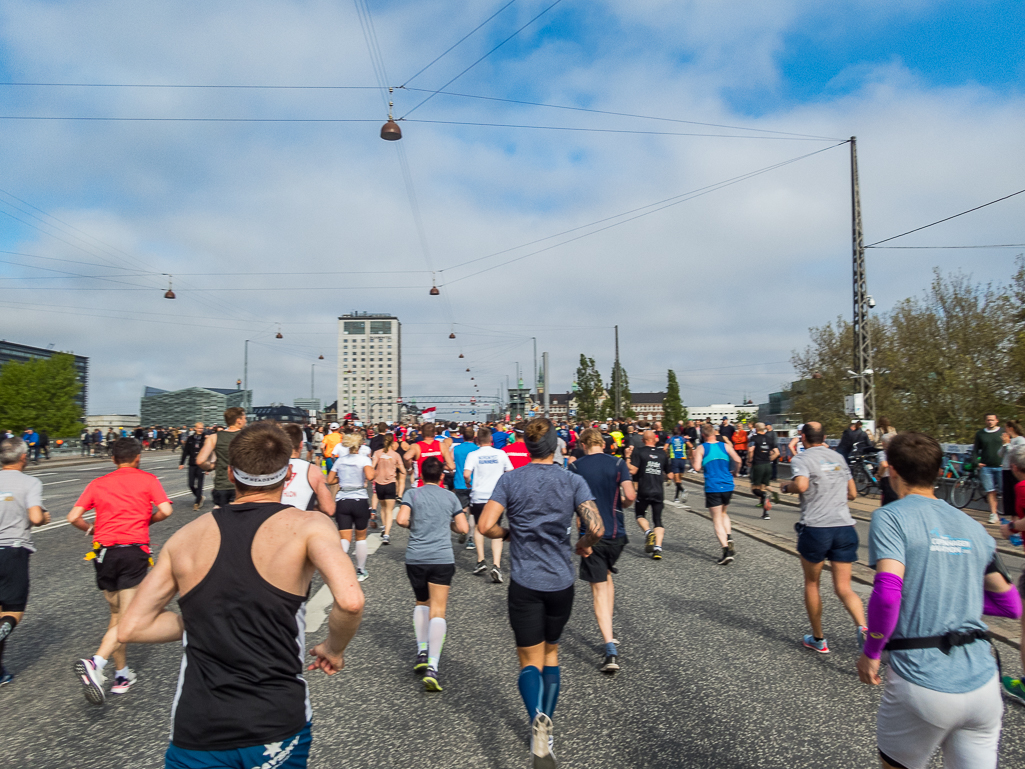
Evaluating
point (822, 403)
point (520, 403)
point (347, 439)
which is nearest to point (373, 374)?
point (520, 403)

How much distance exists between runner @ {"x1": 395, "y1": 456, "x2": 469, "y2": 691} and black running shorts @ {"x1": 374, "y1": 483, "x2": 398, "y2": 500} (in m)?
5.97

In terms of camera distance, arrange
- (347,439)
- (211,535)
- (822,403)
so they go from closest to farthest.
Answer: (211,535)
(347,439)
(822,403)

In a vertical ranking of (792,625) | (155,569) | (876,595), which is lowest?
(792,625)

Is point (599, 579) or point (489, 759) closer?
point (489, 759)

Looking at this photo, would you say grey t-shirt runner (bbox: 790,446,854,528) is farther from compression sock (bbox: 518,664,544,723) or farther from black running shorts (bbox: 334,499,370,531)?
black running shorts (bbox: 334,499,370,531)

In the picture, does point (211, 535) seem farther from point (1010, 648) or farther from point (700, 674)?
point (1010, 648)

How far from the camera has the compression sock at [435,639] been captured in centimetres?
500

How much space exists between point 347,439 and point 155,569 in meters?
6.97

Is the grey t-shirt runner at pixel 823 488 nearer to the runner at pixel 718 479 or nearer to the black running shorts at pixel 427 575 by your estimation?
the black running shorts at pixel 427 575

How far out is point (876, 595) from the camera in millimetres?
2689

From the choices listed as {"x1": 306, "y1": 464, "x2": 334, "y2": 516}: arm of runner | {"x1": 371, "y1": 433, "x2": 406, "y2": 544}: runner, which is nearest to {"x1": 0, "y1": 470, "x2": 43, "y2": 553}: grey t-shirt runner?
{"x1": 306, "y1": 464, "x2": 334, "y2": 516}: arm of runner

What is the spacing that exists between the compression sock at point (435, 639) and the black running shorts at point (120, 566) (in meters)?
2.34

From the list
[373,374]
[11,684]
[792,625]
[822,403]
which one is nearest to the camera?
[11,684]

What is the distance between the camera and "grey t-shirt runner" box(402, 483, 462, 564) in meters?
→ 5.42
